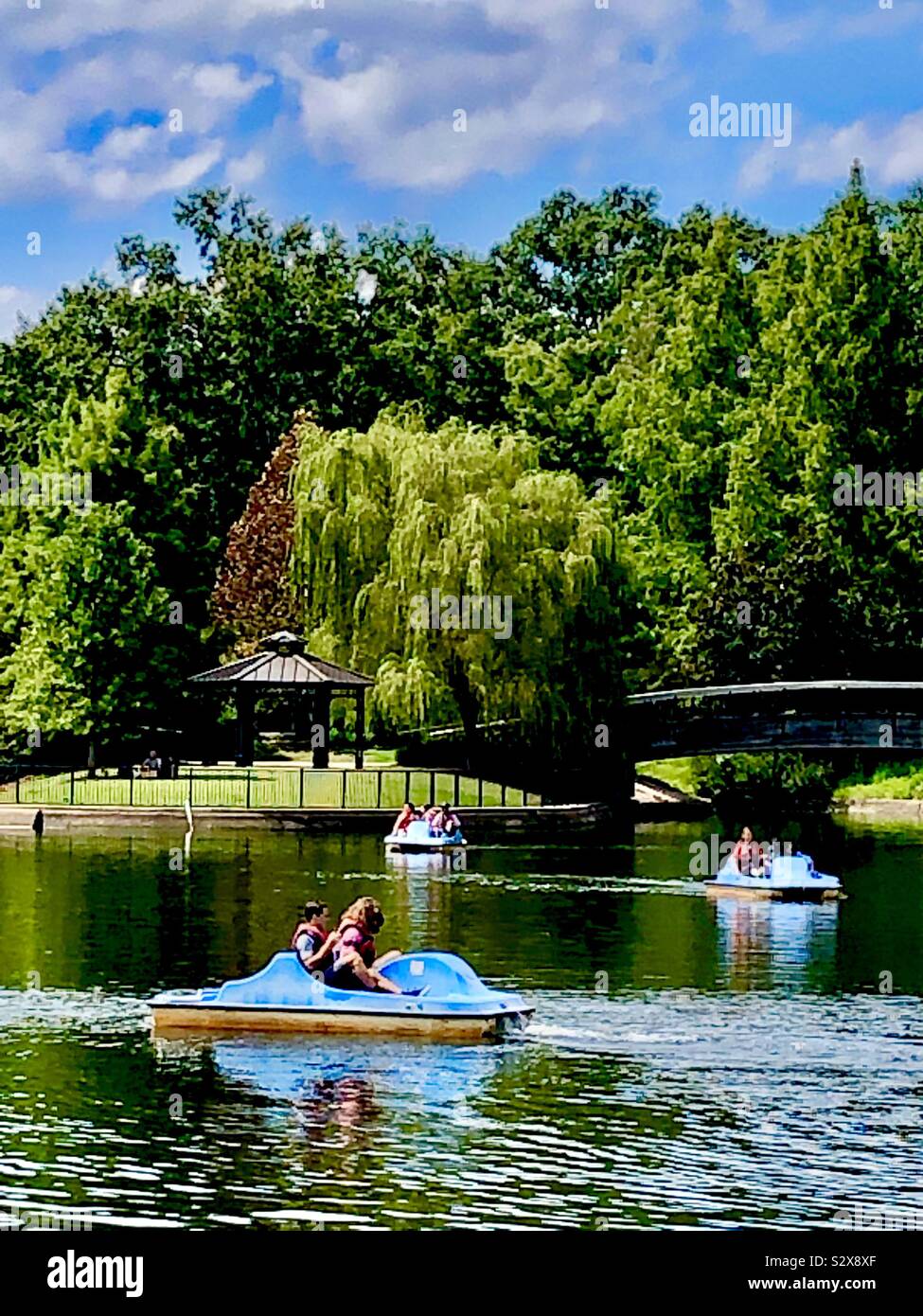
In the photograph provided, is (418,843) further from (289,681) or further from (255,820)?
→ (289,681)

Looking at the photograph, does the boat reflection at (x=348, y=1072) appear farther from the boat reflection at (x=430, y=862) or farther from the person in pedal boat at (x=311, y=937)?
the boat reflection at (x=430, y=862)

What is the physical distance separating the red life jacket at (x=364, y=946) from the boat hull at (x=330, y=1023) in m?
0.68

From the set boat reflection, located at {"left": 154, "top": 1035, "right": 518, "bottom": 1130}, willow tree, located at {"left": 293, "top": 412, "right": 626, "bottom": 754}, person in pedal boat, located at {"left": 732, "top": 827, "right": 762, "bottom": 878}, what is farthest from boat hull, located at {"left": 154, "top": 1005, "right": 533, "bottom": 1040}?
willow tree, located at {"left": 293, "top": 412, "right": 626, "bottom": 754}

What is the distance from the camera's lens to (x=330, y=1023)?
22438mm

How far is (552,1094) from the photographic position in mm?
19734

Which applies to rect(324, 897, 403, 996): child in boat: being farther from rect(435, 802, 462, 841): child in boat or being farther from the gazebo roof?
the gazebo roof

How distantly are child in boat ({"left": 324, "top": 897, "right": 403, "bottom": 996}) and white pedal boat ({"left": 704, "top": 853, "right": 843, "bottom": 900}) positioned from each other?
14806mm

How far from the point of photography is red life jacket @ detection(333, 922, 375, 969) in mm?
22750

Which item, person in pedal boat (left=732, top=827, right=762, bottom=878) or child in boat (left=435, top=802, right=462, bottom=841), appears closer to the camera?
person in pedal boat (left=732, top=827, right=762, bottom=878)

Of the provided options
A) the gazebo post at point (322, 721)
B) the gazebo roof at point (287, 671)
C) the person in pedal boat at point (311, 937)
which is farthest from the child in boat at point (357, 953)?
the gazebo post at point (322, 721)

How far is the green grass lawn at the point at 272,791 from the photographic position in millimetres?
51281

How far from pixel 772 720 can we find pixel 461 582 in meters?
7.95

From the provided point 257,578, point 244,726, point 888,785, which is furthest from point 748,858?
point 257,578

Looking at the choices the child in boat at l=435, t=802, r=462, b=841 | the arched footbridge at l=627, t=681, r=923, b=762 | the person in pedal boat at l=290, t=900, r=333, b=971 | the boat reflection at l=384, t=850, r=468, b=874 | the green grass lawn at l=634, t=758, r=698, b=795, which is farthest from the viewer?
the green grass lawn at l=634, t=758, r=698, b=795
